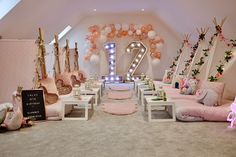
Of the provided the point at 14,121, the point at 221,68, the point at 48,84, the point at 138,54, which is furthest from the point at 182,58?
the point at 14,121

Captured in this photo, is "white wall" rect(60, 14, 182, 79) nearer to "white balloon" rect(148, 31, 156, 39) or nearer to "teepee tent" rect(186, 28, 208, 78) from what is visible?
"white balloon" rect(148, 31, 156, 39)

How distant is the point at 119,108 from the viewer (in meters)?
6.27

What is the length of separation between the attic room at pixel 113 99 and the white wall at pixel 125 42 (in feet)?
3.67

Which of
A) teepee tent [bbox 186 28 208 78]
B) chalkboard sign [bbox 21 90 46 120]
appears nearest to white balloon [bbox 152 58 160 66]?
teepee tent [bbox 186 28 208 78]

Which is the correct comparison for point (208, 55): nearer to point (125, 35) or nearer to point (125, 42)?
point (125, 35)

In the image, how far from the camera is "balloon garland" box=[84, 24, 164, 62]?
38.8 ft

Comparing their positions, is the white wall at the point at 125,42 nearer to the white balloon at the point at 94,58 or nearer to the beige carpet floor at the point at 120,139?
the white balloon at the point at 94,58

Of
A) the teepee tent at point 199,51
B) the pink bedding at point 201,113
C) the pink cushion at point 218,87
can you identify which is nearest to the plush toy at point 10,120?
the pink bedding at point 201,113

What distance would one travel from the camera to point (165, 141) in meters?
3.76

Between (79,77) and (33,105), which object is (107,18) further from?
(33,105)

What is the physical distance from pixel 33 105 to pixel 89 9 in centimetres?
672

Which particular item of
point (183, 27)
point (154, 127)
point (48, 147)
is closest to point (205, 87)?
point (154, 127)

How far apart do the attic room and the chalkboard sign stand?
0.06 feet

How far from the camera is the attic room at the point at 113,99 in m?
3.65
